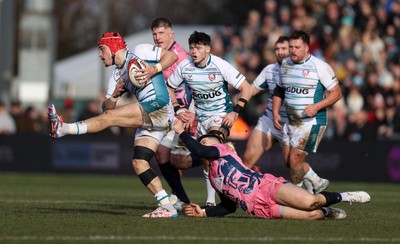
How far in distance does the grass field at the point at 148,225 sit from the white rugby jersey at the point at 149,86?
144cm

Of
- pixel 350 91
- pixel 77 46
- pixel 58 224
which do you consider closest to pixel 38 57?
pixel 350 91

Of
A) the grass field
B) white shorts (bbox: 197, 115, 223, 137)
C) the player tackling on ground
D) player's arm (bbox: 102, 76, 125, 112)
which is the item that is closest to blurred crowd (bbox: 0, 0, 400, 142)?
the grass field

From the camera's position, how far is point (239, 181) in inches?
501

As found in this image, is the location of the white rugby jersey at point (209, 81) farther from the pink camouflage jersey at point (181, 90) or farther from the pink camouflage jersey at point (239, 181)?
the pink camouflage jersey at point (239, 181)

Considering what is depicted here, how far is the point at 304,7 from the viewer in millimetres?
29312

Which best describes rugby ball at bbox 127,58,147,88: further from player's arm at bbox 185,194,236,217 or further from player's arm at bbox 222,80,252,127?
player's arm at bbox 185,194,236,217

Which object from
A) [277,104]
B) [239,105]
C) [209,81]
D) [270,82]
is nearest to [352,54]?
[270,82]

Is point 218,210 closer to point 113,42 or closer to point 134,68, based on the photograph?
point 134,68

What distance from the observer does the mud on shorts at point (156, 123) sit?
13469 mm

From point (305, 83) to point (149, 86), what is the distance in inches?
122

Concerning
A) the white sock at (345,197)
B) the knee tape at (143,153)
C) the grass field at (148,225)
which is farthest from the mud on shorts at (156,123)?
the white sock at (345,197)

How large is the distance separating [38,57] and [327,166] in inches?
421

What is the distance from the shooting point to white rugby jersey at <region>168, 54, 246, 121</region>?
1495 centimetres

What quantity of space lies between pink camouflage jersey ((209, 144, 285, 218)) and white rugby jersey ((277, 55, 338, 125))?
10.4 feet
